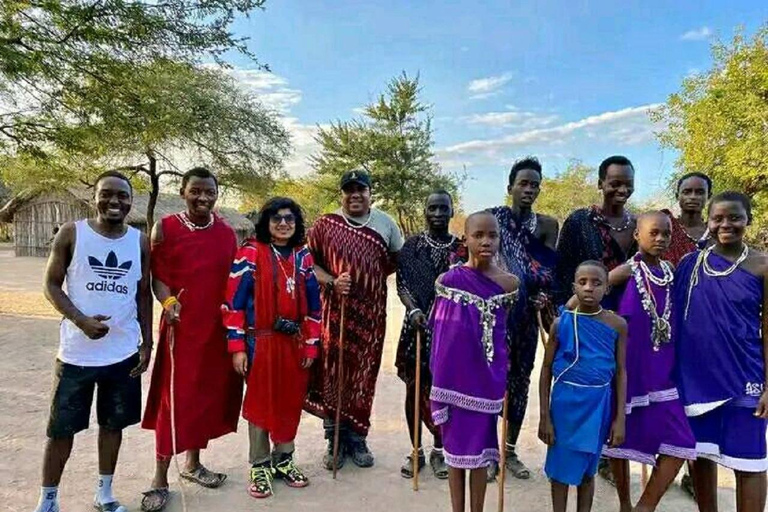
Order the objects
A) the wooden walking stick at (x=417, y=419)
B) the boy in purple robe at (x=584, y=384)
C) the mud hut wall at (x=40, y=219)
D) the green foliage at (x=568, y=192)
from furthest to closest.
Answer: the green foliage at (x=568, y=192)
the mud hut wall at (x=40, y=219)
the wooden walking stick at (x=417, y=419)
the boy in purple robe at (x=584, y=384)

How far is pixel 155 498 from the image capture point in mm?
3271

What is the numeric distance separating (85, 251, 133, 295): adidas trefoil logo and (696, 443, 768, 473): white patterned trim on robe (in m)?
3.15

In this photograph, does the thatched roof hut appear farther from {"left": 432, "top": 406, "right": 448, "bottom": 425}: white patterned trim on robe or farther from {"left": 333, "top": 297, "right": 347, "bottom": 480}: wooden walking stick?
{"left": 432, "top": 406, "right": 448, "bottom": 425}: white patterned trim on robe

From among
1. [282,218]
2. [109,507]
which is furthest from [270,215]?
[109,507]

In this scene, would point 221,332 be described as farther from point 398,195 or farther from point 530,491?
point 398,195

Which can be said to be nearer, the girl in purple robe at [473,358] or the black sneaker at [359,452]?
the girl in purple robe at [473,358]

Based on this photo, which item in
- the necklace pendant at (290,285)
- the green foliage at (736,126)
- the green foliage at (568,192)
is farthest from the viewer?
the green foliage at (568,192)

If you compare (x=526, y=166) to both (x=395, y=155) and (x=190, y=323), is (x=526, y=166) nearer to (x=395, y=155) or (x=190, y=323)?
(x=190, y=323)

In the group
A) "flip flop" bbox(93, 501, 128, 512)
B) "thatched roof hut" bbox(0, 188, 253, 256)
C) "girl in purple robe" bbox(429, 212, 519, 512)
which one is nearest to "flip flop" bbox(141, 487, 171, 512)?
"flip flop" bbox(93, 501, 128, 512)

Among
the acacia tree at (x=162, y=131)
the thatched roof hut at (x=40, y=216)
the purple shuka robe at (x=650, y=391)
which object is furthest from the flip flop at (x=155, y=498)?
the thatched roof hut at (x=40, y=216)

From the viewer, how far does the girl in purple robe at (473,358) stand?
2.83 metres

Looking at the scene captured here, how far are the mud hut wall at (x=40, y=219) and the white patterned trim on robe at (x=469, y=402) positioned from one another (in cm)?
2928

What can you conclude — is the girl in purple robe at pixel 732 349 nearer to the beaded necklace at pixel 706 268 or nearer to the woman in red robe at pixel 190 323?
the beaded necklace at pixel 706 268

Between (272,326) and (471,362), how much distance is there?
1305 mm
